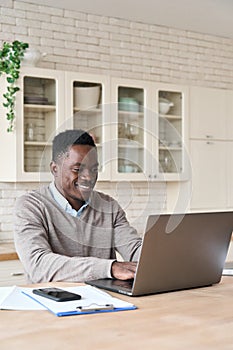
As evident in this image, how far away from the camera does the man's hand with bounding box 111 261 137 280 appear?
6.09 feet

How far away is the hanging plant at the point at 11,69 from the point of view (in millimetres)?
3797

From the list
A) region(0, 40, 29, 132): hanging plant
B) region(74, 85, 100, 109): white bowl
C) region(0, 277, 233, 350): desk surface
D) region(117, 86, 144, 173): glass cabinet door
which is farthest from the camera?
region(74, 85, 100, 109): white bowl

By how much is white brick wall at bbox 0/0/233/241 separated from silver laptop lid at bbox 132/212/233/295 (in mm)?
1865

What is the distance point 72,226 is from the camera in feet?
7.47

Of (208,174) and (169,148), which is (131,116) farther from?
(208,174)

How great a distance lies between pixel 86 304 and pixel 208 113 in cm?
362

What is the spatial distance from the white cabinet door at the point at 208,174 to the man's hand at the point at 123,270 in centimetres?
298

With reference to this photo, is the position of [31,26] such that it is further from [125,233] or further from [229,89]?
[125,233]

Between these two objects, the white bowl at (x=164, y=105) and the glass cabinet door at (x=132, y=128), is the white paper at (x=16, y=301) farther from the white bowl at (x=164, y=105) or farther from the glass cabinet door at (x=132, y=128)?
the white bowl at (x=164, y=105)

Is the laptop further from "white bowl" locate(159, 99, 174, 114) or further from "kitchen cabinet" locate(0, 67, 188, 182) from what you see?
"white bowl" locate(159, 99, 174, 114)

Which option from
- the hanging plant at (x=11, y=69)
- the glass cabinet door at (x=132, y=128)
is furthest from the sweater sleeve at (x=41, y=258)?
the hanging plant at (x=11, y=69)

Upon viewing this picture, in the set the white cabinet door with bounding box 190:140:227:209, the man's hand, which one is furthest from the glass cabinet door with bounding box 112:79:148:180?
the man's hand

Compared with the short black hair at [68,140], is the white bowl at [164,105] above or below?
above

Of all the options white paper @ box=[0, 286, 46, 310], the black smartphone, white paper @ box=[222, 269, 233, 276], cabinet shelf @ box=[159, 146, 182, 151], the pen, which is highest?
cabinet shelf @ box=[159, 146, 182, 151]
